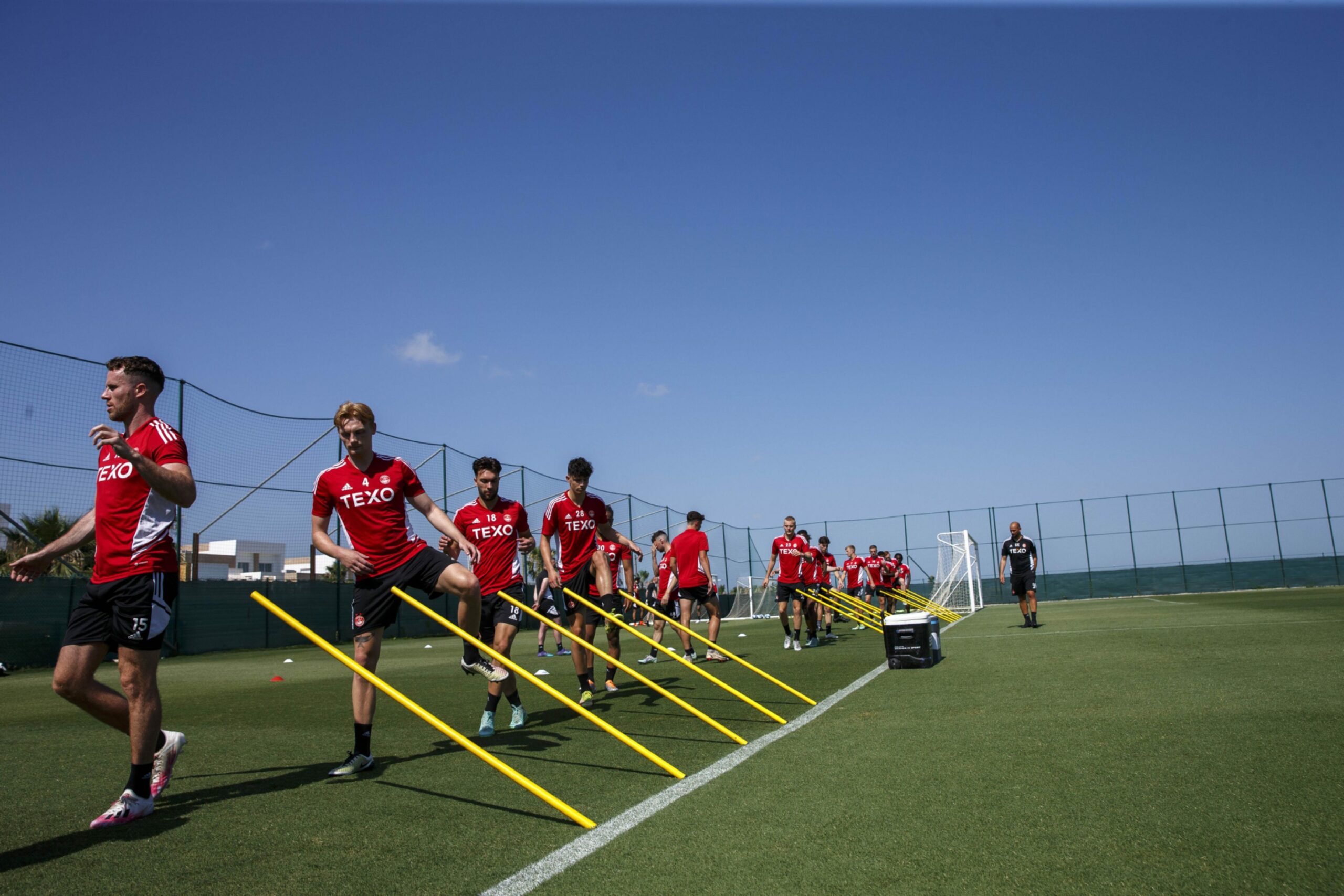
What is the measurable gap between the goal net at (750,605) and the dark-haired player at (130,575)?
31.2m

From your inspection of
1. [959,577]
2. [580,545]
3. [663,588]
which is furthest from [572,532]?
[959,577]

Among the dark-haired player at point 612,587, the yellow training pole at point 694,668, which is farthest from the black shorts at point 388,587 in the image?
the dark-haired player at point 612,587

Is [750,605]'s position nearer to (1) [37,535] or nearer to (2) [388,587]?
(1) [37,535]

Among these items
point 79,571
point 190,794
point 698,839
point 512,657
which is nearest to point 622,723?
point 190,794

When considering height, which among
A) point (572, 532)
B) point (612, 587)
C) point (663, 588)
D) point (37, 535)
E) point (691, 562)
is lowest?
point (663, 588)

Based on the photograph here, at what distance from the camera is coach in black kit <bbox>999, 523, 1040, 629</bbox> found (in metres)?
Answer: 16.0

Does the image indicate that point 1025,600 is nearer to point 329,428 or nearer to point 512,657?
point 512,657

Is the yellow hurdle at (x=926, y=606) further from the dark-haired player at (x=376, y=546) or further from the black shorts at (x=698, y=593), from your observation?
the dark-haired player at (x=376, y=546)

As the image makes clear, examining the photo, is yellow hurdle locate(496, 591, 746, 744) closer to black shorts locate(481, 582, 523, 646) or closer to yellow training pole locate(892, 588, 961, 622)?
black shorts locate(481, 582, 523, 646)

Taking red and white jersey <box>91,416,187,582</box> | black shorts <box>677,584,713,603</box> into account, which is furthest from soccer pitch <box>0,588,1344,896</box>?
black shorts <box>677,584,713,603</box>

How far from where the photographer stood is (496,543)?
286 inches

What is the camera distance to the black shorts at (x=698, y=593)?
11938 mm

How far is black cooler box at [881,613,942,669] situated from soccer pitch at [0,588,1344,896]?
988 mm

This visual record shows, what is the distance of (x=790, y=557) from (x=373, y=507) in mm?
9237
